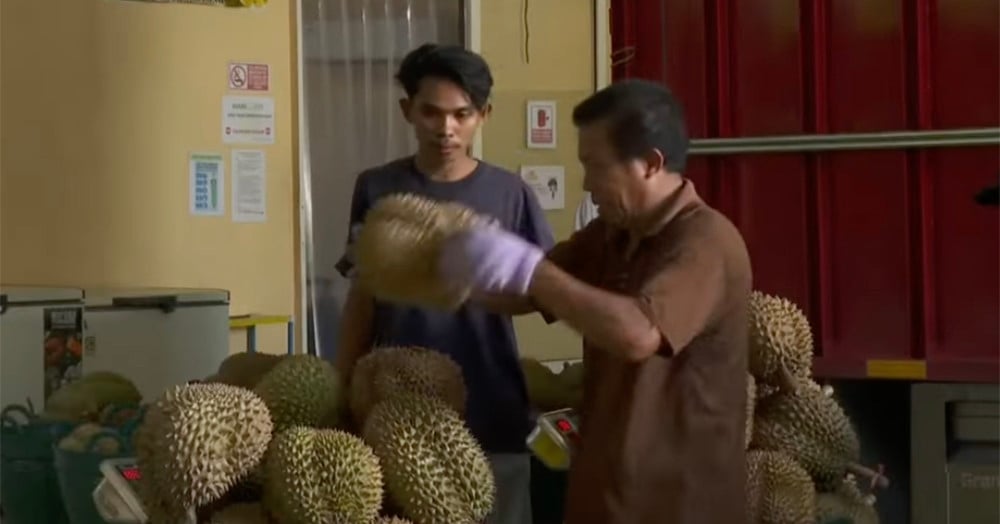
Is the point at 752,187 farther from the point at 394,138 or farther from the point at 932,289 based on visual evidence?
the point at 394,138

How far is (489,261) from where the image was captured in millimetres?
1731

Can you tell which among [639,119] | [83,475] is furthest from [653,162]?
[83,475]

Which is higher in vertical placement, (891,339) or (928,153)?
(928,153)

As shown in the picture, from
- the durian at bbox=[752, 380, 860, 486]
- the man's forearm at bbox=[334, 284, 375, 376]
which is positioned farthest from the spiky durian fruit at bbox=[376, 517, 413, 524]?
the durian at bbox=[752, 380, 860, 486]

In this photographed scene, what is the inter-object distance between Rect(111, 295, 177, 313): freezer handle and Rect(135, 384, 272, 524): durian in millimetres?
1053

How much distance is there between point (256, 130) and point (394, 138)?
17.5 inches

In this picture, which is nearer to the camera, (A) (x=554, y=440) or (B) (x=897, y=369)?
(A) (x=554, y=440)

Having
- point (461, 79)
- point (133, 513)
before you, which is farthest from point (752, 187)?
point (133, 513)

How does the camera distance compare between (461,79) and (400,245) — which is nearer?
(400,245)

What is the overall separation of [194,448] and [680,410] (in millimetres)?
646

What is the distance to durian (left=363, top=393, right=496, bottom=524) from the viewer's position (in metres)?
1.87

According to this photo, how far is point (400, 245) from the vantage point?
1.84 meters

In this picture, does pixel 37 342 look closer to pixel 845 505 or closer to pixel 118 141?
pixel 118 141

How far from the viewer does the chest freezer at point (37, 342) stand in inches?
98.2
